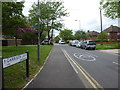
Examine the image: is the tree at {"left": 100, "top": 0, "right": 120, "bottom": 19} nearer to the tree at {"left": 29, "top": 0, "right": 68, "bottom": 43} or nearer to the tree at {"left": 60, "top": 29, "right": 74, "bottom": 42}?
the tree at {"left": 29, "top": 0, "right": 68, "bottom": 43}

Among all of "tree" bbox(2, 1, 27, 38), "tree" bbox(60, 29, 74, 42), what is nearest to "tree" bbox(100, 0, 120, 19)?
"tree" bbox(2, 1, 27, 38)

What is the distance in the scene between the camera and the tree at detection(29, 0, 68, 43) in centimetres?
3696

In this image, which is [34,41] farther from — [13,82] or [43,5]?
[13,82]

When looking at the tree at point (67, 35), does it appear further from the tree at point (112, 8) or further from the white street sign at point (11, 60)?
the white street sign at point (11, 60)

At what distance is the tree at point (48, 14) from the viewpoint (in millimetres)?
36963

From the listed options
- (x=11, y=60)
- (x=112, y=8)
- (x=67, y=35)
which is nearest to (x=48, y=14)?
(x=112, y=8)

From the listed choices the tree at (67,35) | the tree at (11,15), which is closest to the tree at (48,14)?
the tree at (11,15)

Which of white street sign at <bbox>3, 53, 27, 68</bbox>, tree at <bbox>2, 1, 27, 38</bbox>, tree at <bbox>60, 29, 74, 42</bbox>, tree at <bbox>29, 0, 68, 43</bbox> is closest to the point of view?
white street sign at <bbox>3, 53, 27, 68</bbox>

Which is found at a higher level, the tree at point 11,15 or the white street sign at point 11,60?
the tree at point 11,15

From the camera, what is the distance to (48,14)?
37969 mm

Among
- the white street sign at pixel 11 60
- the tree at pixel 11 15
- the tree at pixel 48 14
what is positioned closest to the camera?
the white street sign at pixel 11 60

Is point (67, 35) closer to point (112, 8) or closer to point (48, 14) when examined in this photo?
point (48, 14)

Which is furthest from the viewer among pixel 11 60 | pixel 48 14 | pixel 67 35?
pixel 67 35

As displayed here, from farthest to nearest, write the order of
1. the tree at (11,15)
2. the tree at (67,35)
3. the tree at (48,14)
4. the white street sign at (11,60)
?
the tree at (67,35) < the tree at (48,14) < the tree at (11,15) < the white street sign at (11,60)
